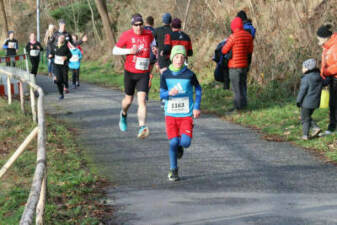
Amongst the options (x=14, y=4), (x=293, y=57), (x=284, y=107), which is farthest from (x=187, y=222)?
(x=14, y=4)

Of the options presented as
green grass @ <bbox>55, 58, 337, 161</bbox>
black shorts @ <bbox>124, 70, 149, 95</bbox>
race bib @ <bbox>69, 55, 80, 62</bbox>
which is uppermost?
black shorts @ <bbox>124, 70, 149, 95</bbox>

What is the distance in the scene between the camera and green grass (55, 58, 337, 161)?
351 inches

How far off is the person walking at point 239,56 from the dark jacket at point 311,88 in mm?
2918

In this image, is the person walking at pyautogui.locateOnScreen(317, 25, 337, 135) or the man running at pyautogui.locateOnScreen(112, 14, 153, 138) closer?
the man running at pyautogui.locateOnScreen(112, 14, 153, 138)

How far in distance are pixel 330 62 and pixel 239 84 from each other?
9.66 feet

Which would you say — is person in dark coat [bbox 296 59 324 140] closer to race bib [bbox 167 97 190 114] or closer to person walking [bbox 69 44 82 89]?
race bib [bbox 167 97 190 114]

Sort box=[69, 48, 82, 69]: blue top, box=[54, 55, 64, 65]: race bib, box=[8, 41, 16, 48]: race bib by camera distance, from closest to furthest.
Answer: box=[54, 55, 64, 65]: race bib < box=[69, 48, 82, 69]: blue top < box=[8, 41, 16, 48]: race bib

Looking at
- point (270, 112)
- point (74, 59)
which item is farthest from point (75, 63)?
point (270, 112)

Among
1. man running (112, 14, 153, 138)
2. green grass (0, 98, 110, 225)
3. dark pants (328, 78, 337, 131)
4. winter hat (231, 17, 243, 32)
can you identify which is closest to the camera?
green grass (0, 98, 110, 225)

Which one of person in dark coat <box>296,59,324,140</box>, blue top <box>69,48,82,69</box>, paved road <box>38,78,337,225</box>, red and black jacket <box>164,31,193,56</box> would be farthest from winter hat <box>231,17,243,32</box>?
blue top <box>69,48,82,69</box>

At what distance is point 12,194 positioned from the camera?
650 centimetres

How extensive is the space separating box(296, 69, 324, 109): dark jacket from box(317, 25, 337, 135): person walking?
467mm

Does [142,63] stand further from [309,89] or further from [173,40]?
[309,89]

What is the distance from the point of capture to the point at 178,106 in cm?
670
